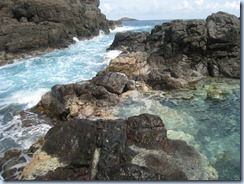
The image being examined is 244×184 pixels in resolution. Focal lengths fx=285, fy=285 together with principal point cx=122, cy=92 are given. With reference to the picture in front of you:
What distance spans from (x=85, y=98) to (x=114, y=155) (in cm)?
662

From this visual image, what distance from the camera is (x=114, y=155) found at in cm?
807

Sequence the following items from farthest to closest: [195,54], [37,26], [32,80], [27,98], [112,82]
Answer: [37,26] < [32,80] < [195,54] < [27,98] < [112,82]

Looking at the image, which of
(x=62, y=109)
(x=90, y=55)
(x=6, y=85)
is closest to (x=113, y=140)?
(x=62, y=109)

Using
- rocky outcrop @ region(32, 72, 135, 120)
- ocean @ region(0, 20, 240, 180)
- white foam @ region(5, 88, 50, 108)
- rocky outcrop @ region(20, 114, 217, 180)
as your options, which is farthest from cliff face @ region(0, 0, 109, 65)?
rocky outcrop @ region(20, 114, 217, 180)

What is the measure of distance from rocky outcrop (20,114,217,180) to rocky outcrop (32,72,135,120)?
3.93 meters

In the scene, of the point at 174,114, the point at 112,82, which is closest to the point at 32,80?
the point at 112,82

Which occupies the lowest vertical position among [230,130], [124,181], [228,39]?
[230,130]

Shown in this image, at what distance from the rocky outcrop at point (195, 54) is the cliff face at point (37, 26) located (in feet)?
50.7

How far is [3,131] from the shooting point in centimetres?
1297

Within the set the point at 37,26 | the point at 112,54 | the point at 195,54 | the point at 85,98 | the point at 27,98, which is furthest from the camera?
the point at 37,26

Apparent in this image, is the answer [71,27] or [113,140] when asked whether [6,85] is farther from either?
[71,27]

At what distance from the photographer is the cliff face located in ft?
101

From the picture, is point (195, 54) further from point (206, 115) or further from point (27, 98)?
point (27, 98)

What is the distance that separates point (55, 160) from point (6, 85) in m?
14.2
